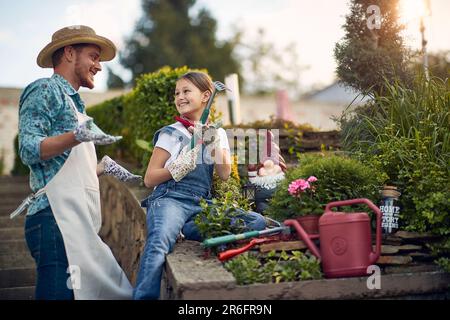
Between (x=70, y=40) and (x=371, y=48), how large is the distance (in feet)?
10.1

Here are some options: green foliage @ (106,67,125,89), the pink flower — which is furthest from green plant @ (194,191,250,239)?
green foliage @ (106,67,125,89)

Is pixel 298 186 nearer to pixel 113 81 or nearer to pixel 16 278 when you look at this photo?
pixel 16 278

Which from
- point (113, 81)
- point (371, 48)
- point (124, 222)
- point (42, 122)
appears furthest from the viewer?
point (113, 81)

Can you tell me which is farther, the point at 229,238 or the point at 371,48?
the point at 371,48

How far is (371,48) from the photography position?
5.09m

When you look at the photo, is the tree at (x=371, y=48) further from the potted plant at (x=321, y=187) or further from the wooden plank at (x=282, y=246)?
the wooden plank at (x=282, y=246)

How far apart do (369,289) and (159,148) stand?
1712 millimetres

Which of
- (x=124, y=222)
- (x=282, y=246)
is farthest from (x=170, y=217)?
(x=124, y=222)

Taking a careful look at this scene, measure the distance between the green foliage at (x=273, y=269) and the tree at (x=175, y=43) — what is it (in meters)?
21.5

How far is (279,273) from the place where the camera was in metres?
3.16

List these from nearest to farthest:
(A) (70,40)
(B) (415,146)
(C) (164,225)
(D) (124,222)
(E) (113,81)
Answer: (A) (70,40) → (C) (164,225) → (B) (415,146) → (D) (124,222) → (E) (113,81)

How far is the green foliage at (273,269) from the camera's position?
9.98 feet

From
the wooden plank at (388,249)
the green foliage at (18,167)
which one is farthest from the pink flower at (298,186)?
the green foliage at (18,167)

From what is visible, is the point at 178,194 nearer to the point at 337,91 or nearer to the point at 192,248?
the point at 192,248
